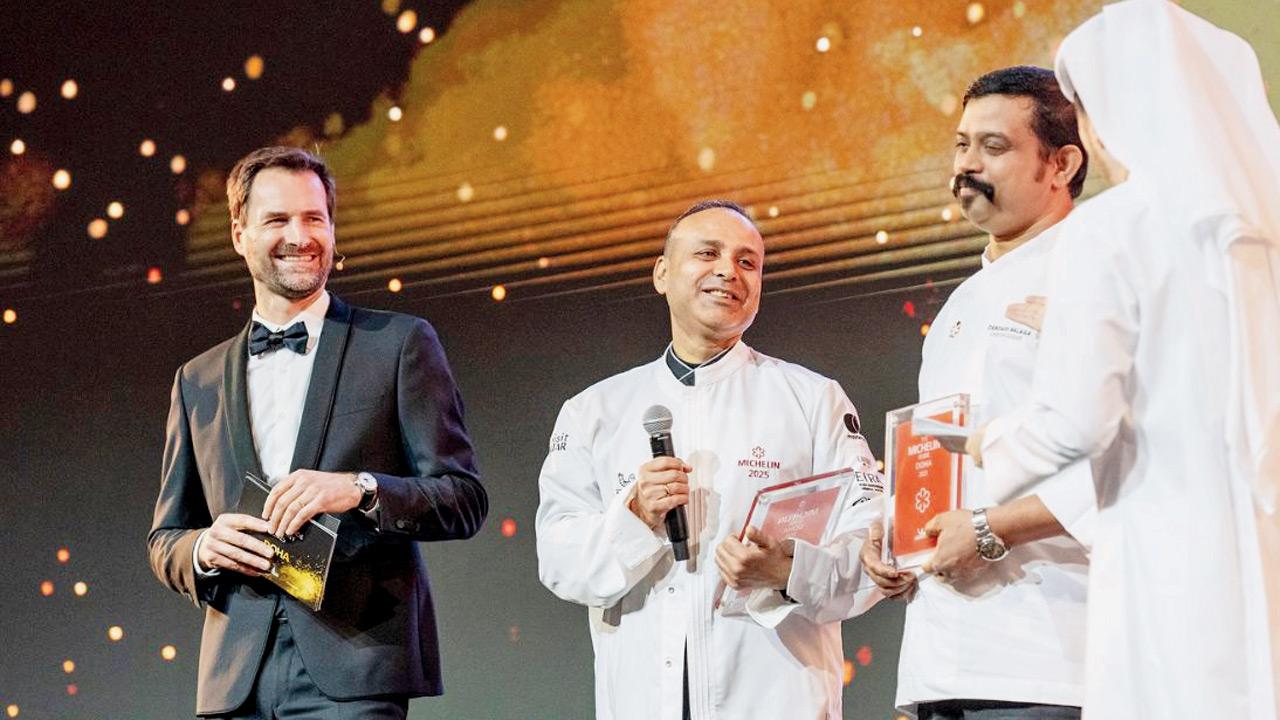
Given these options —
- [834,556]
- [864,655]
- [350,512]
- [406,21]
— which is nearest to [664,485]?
[834,556]

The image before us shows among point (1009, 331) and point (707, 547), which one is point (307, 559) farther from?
point (1009, 331)

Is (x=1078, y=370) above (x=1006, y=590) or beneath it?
above

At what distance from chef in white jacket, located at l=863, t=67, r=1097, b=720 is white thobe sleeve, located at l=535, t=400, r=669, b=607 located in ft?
1.60

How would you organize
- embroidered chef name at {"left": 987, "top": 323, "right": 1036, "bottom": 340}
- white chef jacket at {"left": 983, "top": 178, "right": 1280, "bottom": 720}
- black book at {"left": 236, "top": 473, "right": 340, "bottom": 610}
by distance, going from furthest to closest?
black book at {"left": 236, "top": 473, "right": 340, "bottom": 610}, embroidered chef name at {"left": 987, "top": 323, "right": 1036, "bottom": 340}, white chef jacket at {"left": 983, "top": 178, "right": 1280, "bottom": 720}

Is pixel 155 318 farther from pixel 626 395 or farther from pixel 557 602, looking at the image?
pixel 626 395

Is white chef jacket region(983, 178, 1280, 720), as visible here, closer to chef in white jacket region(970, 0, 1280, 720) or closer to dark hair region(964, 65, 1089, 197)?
chef in white jacket region(970, 0, 1280, 720)

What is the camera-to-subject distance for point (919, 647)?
245 cm

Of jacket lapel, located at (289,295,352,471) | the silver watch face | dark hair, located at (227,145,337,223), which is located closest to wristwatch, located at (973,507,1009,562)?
the silver watch face

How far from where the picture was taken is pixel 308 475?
107 inches

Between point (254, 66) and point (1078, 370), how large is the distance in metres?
3.43

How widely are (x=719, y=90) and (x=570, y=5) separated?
0.57 meters

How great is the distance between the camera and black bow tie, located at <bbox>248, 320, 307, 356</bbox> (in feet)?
9.87

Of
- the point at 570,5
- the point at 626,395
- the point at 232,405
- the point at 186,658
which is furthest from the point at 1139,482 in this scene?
the point at 186,658

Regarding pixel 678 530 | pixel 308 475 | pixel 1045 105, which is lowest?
pixel 678 530
